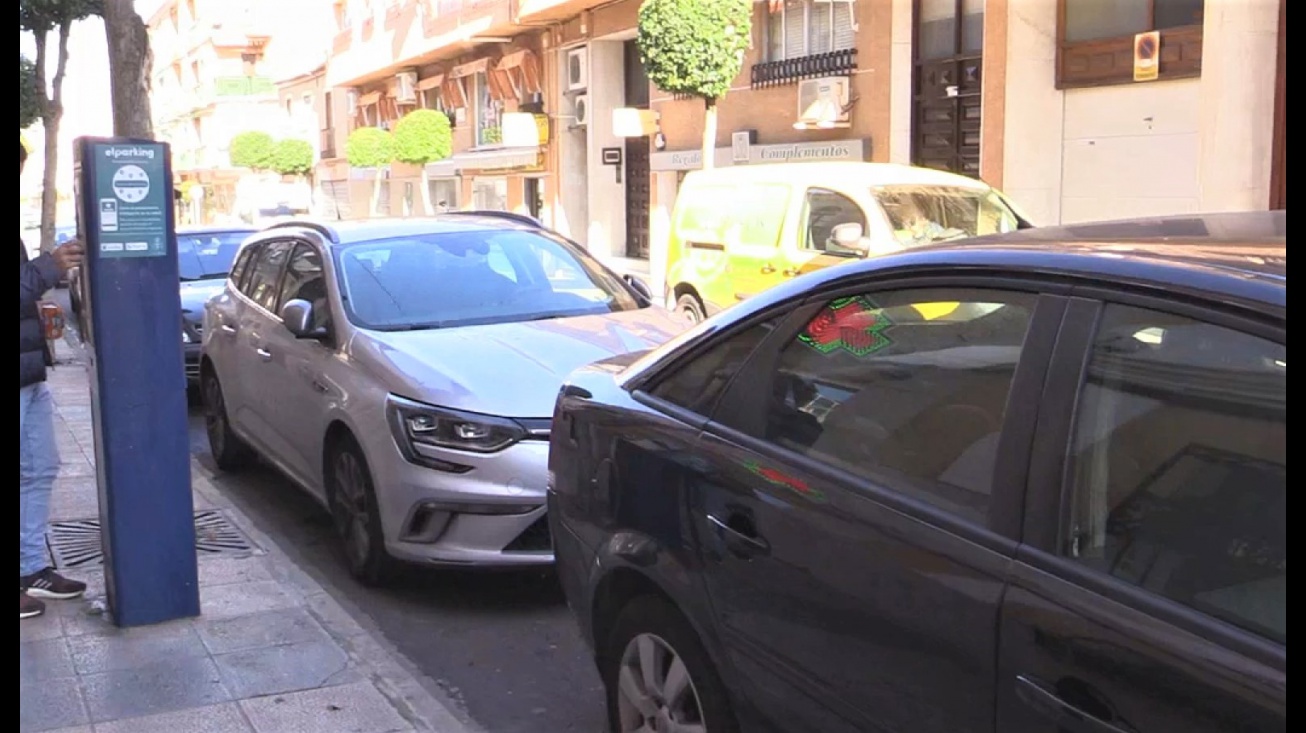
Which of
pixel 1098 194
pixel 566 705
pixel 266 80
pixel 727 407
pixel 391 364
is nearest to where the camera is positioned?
pixel 727 407

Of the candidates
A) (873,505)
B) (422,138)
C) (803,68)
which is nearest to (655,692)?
(873,505)

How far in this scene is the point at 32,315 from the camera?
195 inches

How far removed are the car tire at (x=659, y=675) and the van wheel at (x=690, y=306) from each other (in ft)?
30.0

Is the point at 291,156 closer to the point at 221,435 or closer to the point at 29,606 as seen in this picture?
the point at 221,435

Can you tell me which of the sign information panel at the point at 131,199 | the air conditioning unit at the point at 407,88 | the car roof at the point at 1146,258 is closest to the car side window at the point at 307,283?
the sign information panel at the point at 131,199

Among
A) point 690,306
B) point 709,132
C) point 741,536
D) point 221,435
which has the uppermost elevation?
point 709,132

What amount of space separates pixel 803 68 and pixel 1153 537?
57.8 ft

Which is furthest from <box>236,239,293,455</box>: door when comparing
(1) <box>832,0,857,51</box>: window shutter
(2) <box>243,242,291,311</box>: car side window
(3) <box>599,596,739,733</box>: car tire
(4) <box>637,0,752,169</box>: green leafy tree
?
(1) <box>832,0,857,51</box>: window shutter

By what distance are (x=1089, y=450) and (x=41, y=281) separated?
3.91 m

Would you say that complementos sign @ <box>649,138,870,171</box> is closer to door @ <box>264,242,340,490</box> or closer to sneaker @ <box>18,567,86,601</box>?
door @ <box>264,242,340,490</box>

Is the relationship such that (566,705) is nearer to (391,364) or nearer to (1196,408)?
(391,364)

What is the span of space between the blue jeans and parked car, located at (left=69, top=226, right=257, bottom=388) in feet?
18.4

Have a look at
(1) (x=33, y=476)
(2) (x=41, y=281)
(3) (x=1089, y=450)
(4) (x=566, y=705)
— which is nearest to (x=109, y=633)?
(1) (x=33, y=476)

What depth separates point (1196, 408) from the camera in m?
2.29
